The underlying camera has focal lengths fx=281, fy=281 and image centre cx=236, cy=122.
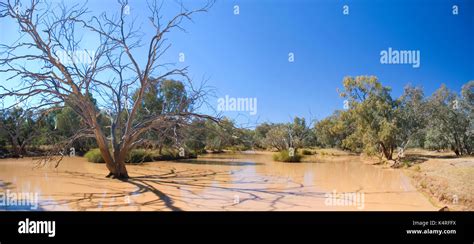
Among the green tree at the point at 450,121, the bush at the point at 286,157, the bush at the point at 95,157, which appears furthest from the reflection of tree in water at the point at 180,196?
the green tree at the point at 450,121

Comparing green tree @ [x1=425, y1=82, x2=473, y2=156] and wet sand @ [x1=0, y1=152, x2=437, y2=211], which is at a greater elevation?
green tree @ [x1=425, y1=82, x2=473, y2=156]

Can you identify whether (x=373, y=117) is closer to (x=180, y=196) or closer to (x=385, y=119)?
(x=385, y=119)

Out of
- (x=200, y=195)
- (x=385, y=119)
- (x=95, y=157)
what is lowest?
(x=200, y=195)

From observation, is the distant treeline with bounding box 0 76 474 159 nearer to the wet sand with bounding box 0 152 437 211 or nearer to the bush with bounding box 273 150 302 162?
the bush with bounding box 273 150 302 162

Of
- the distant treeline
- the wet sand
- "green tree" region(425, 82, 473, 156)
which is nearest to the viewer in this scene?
the wet sand

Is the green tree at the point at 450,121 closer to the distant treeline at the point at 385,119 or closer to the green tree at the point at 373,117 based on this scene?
the distant treeline at the point at 385,119


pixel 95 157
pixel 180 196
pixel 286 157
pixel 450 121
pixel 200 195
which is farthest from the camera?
pixel 450 121

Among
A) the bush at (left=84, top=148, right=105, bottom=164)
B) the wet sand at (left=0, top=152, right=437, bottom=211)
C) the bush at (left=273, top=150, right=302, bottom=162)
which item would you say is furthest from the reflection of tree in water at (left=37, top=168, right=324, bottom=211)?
the bush at (left=273, top=150, right=302, bottom=162)

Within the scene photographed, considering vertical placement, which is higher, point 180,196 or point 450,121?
point 450,121

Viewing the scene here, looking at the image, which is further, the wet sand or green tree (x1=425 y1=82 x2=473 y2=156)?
green tree (x1=425 y1=82 x2=473 y2=156)

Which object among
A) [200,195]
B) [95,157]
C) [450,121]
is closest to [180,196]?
[200,195]

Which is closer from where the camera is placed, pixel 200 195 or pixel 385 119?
pixel 200 195

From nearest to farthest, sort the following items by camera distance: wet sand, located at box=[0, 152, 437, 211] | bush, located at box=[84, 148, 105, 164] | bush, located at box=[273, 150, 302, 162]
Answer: wet sand, located at box=[0, 152, 437, 211]
bush, located at box=[84, 148, 105, 164]
bush, located at box=[273, 150, 302, 162]
